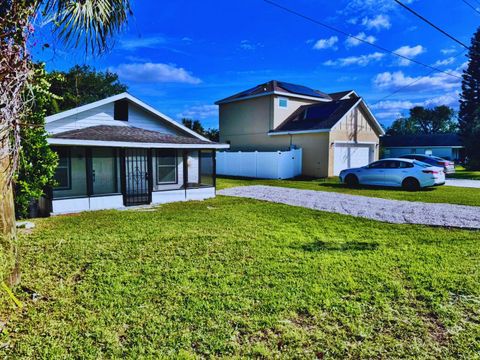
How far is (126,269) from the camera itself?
16.8 ft

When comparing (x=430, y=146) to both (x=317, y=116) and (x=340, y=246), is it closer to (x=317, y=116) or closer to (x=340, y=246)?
(x=317, y=116)

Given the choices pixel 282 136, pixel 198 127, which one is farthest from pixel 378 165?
pixel 198 127

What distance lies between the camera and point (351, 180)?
17.1 m

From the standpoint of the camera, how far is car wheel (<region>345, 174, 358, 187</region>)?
16.9 meters

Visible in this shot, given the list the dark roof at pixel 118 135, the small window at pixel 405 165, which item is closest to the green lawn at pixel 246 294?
the dark roof at pixel 118 135

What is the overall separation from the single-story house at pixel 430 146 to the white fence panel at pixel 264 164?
2584 centimetres

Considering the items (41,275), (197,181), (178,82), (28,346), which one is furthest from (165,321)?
(178,82)

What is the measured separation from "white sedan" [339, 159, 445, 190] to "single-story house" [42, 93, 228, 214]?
8.06 meters

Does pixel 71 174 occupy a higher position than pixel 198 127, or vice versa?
pixel 198 127

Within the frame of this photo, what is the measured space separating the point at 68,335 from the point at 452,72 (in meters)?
20.9

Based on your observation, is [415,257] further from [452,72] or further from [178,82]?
[178,82]

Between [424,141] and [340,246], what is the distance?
4678cm

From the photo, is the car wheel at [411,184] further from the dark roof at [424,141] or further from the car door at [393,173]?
the dark roof at [424,141]

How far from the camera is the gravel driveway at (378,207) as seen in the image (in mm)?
8748
